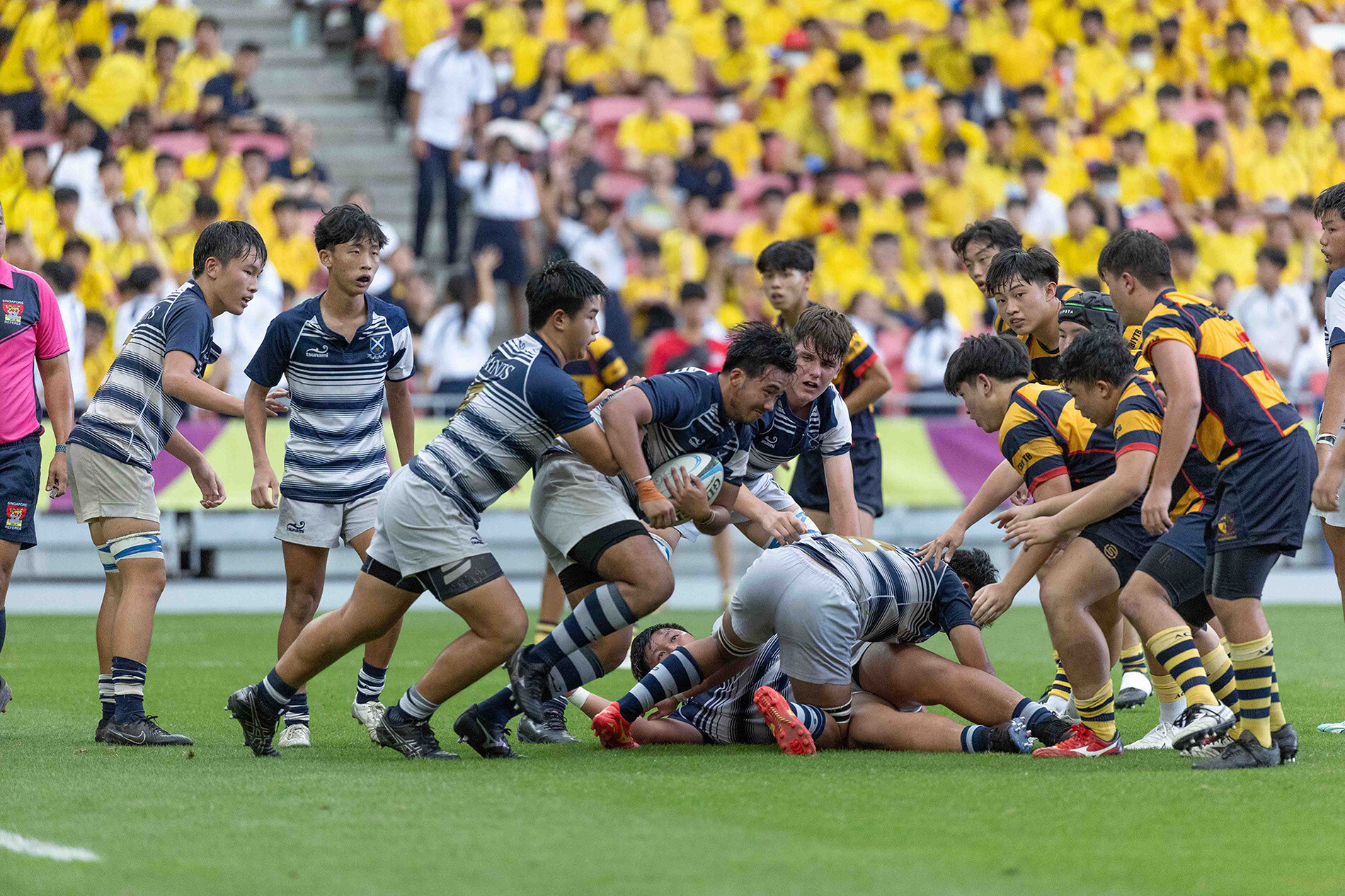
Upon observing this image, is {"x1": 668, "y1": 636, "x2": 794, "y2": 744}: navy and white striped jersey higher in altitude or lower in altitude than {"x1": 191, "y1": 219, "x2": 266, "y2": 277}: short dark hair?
lower

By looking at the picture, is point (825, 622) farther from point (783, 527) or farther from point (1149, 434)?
point (1149, 434)

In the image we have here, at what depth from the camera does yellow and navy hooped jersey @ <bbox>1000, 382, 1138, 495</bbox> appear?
18.1 feet

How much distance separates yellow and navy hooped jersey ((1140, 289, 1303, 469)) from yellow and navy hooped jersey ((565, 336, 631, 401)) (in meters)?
3.54

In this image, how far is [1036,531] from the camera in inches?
200

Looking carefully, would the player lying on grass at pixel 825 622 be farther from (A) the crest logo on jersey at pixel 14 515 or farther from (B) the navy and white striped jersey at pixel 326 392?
(A) the crest logo on jersey at pixel 14 515

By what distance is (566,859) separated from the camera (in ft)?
11.2

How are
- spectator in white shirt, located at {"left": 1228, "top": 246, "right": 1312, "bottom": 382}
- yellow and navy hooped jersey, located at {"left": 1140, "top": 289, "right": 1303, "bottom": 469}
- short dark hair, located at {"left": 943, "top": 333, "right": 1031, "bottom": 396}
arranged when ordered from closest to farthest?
yellow and navy hooped jersey, located at {"left": 1140, "top": 289, "right": 1303, "bottom": 469} < short dark hair, located at {"left": 943, "top": 333, "right": 1031, "bottom": 396} < spectator in white shirt, located at {"left": 1228, "top": 246, "right": 1312, "bottom": 382}

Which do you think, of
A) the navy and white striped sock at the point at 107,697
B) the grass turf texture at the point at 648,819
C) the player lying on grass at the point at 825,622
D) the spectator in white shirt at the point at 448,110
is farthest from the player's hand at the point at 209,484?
the spectator in white shirt at the point at 448,110

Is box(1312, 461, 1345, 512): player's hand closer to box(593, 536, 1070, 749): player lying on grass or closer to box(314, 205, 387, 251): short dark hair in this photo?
box(593, 536, 1070, 749): player lying on grass


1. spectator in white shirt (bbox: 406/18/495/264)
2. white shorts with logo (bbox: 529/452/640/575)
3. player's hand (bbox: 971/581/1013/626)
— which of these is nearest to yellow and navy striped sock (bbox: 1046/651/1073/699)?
player's hand (bbox: 971/581/1013/626)

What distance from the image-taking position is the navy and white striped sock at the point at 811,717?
17.0 ft

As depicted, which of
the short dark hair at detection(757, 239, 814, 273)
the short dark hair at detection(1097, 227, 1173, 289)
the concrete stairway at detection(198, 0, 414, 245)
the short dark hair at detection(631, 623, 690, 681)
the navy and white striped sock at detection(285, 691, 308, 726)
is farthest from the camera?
the concrete stairway at detection(198, 0, 414, 245)

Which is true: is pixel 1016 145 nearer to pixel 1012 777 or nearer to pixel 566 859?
pixel 1012 777

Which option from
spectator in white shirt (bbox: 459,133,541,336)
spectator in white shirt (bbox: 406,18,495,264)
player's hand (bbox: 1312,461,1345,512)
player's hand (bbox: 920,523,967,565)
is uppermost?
spectator in white shirt (bbox: 406,18,495,264)
